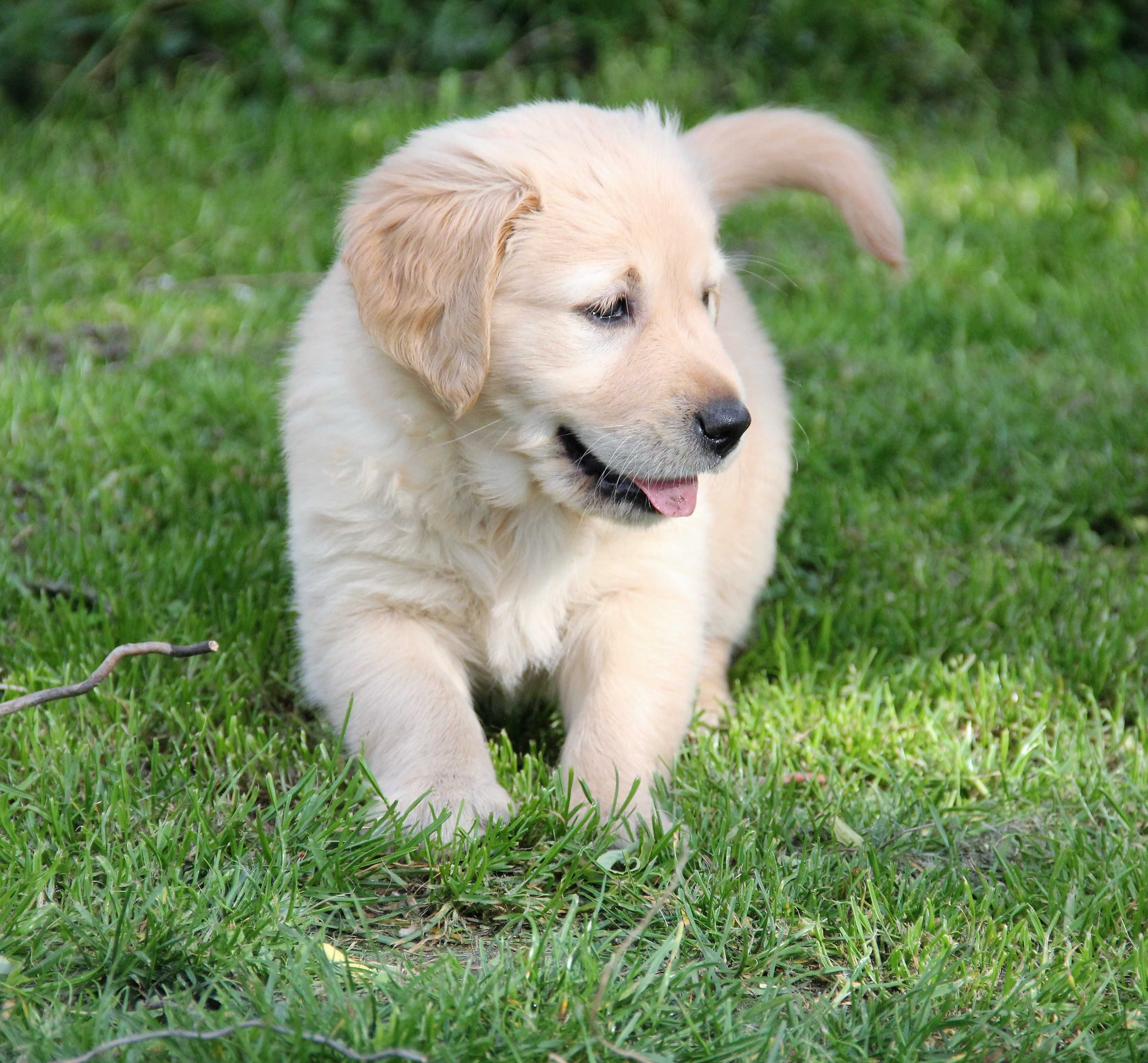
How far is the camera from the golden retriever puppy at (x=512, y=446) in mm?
2084

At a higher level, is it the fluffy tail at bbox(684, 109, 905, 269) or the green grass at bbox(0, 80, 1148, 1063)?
the fluffy tail at bbox(684, 109, 905, 269)

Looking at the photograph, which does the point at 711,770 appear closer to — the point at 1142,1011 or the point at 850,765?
the point at 850,765

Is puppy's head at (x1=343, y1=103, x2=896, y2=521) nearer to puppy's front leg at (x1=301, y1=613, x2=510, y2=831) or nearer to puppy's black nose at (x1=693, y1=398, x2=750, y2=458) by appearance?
puppy's black nose at (x1=693, y1=398, x2=750, y2=458)

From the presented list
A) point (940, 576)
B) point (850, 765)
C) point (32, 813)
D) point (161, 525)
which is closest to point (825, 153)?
point (940, 576)

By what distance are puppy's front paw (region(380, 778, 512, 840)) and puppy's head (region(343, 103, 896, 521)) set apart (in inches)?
20.1

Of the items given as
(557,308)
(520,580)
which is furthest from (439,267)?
(520,580)

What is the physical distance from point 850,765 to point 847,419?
1527 mm

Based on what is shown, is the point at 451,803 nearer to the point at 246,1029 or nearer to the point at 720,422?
the point at 246,1029

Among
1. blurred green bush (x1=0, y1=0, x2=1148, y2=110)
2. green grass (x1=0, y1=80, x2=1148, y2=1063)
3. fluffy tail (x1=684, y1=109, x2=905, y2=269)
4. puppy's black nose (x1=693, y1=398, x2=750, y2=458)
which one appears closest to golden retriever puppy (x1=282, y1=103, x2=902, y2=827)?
puppy's black nose (x1=693, y1=398, x2=750, y2=458)

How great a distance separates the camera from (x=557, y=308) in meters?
2.10

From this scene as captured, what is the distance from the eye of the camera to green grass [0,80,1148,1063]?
164 centimetres

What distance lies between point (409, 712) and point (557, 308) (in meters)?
0.71

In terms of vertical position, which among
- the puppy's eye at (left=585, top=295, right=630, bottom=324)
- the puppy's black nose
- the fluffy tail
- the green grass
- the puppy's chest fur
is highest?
the fluffy tail

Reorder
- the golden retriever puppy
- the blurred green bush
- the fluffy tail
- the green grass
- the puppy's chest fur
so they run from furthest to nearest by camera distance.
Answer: the blurred green bush, the fluffy tail, the puppy's chest fur, the golden retriever puppy, the green grass
